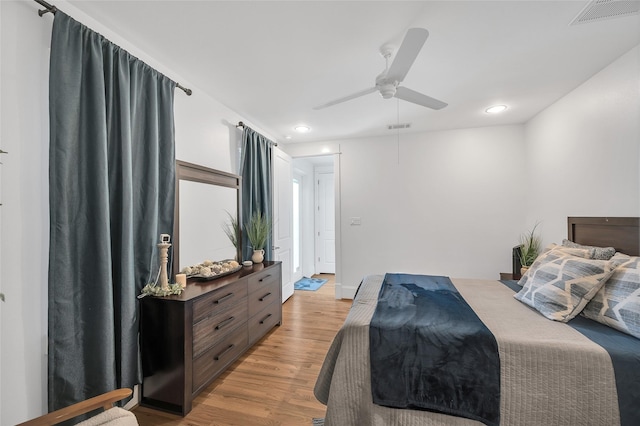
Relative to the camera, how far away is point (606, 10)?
154cm

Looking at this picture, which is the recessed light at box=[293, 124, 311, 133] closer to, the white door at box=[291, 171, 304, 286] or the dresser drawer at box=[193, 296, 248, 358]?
the white door at box=[291, 171, 304, 286]

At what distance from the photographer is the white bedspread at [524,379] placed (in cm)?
120

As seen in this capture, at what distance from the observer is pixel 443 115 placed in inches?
128

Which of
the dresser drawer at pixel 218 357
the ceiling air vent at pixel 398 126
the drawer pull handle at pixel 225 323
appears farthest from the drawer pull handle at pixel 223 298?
A: the ceiling air vent at pixel 398 126

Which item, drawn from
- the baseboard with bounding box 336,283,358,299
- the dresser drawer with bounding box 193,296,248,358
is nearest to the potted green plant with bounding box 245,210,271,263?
the dresser drawer with bounding box 193,296,248,358

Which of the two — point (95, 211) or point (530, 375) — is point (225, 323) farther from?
point (530, 375)

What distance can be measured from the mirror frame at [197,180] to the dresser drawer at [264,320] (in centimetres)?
72

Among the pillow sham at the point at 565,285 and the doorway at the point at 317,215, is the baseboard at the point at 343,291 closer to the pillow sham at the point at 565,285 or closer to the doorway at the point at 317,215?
the doorway at the point at 317,215

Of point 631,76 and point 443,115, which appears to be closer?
point 631,76

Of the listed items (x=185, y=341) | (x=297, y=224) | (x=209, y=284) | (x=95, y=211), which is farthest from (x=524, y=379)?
(x=297, y=224)

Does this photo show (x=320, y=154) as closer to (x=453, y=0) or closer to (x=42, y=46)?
(x=453, y=0)

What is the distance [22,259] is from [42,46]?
45.0 inches

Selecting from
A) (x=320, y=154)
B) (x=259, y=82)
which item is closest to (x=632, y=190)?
(x=259, y=82)

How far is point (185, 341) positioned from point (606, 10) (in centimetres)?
335
